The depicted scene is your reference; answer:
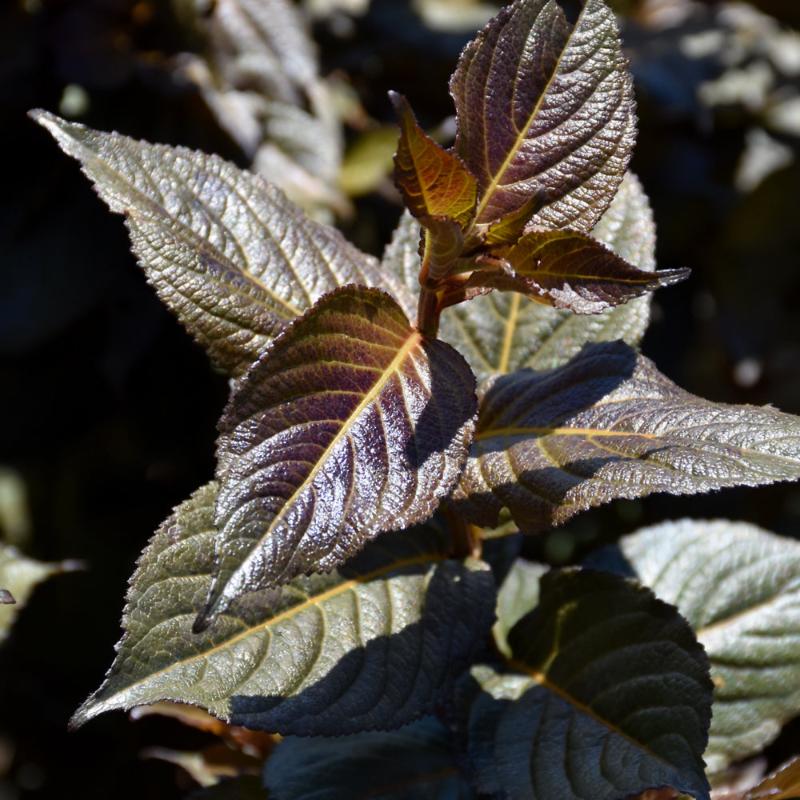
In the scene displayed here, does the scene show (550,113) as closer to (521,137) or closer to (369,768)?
(521,137)

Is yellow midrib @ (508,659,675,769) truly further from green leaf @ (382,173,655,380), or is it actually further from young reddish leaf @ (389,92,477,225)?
young reddish leaf @ (389,92,477,225)

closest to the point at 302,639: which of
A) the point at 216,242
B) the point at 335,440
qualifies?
the point at 335,440

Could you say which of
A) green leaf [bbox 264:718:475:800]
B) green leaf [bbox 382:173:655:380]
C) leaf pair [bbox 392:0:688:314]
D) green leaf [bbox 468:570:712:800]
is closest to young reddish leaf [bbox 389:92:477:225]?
leaf pair [bbox 392:0:688:314]

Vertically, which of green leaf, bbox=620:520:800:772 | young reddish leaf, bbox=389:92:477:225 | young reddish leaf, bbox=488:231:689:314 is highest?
young reddish leaf, bbox=389:92:477:225

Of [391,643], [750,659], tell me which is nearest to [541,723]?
[391,643]

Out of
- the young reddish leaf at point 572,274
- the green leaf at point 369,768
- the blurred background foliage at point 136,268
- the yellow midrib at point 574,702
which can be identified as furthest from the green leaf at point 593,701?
the blurred background foliage at point 136,268

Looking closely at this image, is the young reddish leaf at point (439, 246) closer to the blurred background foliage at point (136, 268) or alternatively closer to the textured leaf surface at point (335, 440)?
the textured leaf surface at point (335, 440)
